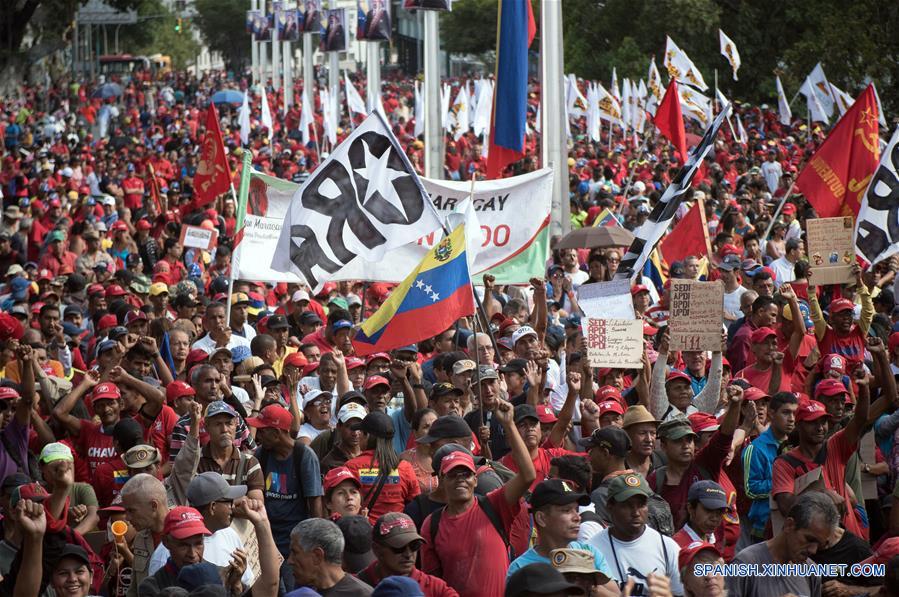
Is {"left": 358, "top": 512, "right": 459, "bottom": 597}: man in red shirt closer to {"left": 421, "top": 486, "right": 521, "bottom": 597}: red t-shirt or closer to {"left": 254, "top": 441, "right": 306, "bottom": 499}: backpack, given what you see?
{"left": 421, "top": 486, "right": 521, "bottom": 597}: red t-shirt

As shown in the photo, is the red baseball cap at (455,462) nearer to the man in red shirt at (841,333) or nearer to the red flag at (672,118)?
the man in red shirt at (841,333)

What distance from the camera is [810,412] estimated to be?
7492mm

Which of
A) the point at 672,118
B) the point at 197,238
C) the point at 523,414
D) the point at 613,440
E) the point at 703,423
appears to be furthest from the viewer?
the point at 672,118

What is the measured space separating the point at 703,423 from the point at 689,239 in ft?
21.6

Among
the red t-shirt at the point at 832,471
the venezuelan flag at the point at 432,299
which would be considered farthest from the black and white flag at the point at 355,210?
the red t-shirt at the point at 832,471

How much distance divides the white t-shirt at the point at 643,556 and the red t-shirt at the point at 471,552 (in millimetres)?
389

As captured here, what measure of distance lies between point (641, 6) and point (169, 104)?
17.6 meters

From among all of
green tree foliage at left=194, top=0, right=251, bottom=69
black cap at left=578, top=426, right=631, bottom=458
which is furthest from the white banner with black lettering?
green tree foliage at left=194, top=0, right=251, bottom=69

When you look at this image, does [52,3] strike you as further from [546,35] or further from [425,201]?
[425,201]

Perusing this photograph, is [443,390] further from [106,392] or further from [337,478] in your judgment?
[106,392]

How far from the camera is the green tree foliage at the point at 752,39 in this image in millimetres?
31656

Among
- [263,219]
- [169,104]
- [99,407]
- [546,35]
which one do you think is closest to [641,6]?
[169,104]

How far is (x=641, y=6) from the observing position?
171ft

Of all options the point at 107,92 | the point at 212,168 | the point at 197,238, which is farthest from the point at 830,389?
the point at 107,92
